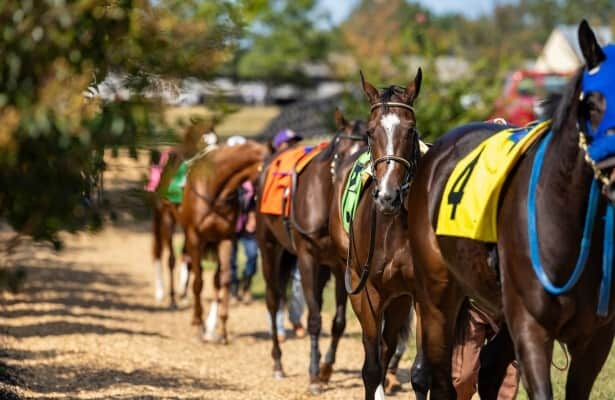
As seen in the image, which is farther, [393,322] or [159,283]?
[159,283]

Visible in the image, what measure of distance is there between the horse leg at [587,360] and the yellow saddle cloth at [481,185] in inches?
25.6

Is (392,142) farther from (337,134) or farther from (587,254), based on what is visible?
(337,134)

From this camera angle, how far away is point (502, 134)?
559cm

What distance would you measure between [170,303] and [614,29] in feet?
75.6

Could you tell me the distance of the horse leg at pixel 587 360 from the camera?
493 cm

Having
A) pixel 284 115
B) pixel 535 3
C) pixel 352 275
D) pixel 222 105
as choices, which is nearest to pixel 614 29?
pixel 284 115

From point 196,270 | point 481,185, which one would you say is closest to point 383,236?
point 481,185

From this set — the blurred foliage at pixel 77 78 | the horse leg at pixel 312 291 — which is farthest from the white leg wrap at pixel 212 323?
the blurred foliage at pixel 77 78

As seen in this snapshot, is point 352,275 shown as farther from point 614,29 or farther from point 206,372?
point 614,29

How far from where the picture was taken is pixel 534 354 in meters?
4.64

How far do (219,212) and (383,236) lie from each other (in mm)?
5399

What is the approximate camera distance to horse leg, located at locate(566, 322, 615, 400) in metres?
4.93

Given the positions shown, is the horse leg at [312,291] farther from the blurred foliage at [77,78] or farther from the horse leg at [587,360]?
the blurred foliage at [77,78]

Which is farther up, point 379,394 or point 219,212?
point 219,212
